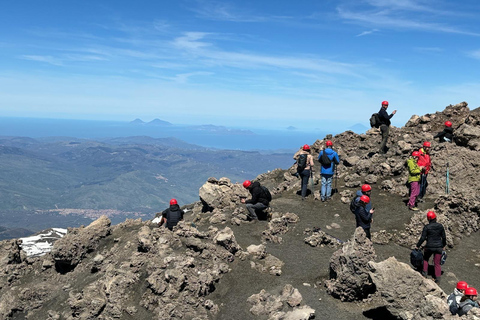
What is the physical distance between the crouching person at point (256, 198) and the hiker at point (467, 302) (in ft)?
36.7

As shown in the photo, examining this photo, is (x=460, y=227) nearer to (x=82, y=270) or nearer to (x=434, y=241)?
(x=434, y=241)

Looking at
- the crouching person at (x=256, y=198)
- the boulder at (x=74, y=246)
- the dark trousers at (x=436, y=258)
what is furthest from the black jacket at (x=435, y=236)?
the boulder at (x=74, y=246)

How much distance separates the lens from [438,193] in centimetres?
2159

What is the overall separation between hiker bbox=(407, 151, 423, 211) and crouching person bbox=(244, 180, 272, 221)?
7727 mm

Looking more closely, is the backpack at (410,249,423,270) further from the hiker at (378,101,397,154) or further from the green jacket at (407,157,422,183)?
the hiker at (378,101,397,154)

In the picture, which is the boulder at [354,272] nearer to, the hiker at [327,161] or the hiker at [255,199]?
the hiker at [255,199]

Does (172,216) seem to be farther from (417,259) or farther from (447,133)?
(447,133)

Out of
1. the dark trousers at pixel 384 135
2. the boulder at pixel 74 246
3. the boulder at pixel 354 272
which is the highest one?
the dark trousers at pixel 384 135

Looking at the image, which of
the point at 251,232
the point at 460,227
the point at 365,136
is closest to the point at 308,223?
the point at 251,232

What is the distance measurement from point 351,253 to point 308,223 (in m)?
7.65

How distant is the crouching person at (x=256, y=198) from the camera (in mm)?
19531

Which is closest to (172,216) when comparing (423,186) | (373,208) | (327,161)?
(327,161)

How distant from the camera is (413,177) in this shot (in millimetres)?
18891

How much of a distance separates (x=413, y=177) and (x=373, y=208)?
10.2ft
